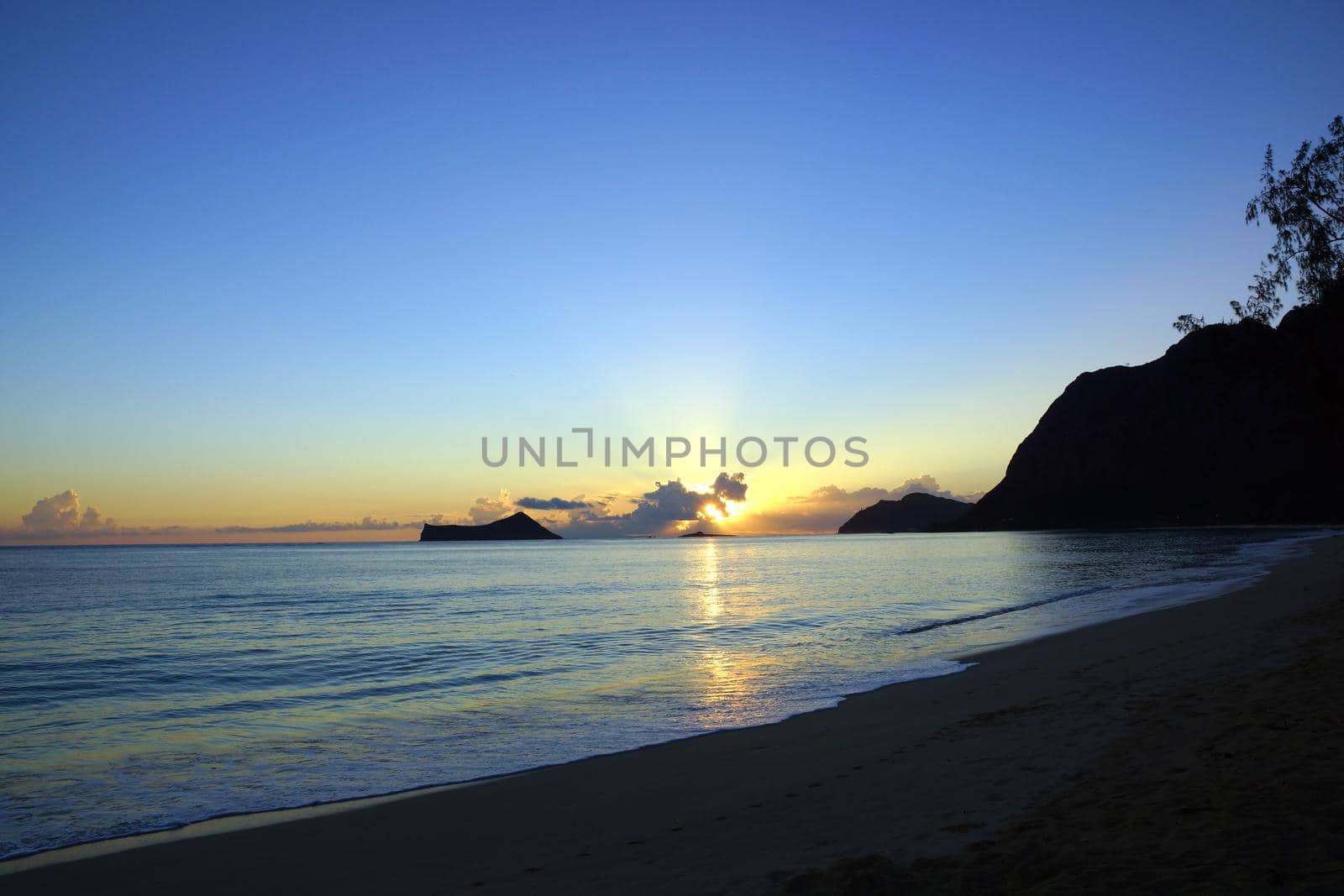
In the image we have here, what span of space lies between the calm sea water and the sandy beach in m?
1.65

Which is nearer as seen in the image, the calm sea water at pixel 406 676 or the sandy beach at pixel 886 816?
the sandy beach at pixel 886 816

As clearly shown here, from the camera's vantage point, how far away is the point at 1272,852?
19.5 feet

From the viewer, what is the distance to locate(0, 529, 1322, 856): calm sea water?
12367 mm

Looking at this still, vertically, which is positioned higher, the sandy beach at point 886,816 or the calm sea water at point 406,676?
the sandy beach at point 886,816

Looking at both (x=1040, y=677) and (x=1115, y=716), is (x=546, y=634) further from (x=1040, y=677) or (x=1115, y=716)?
(x=1115, y=716)

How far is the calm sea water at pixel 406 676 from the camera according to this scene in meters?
12.4

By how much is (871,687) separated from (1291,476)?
231 m

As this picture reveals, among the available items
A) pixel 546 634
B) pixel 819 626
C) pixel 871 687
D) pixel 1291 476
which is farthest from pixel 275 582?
pixel 1291 476

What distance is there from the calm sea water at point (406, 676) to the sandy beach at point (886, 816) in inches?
64.9

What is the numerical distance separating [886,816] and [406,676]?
17.5 meters

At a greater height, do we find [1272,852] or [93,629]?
[1272,852]

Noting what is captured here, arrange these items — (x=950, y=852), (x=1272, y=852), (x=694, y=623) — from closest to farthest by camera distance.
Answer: (x=1272, y=852) < (x=950, y=852) < (x=694, y=623)

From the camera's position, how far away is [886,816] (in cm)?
815

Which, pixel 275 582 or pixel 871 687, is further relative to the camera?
pixel 275 582
